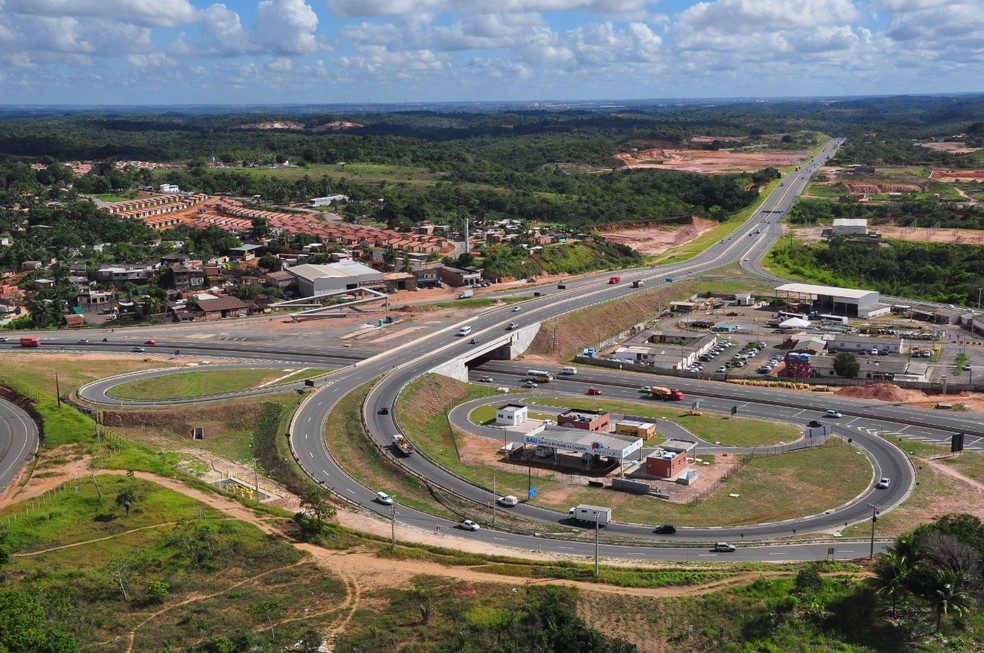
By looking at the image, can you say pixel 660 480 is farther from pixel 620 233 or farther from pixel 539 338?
pixel 620 233

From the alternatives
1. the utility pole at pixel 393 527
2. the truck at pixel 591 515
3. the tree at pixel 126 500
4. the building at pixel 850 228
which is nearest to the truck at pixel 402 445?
the utility pole at pixel 393 527

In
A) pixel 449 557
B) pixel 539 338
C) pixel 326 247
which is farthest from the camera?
pixel 326 247

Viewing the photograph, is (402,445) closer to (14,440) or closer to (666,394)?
(666,394)

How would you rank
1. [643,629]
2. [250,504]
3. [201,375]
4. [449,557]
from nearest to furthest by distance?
[643,629]
[449,557]
[250,504]
[201,375]

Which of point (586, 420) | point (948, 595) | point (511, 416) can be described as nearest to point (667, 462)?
point (586, 420)

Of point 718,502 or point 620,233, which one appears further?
point 620,233

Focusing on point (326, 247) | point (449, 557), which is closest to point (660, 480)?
point (449, 557)

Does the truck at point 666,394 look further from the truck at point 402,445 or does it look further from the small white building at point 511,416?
the truck at point 402,445
